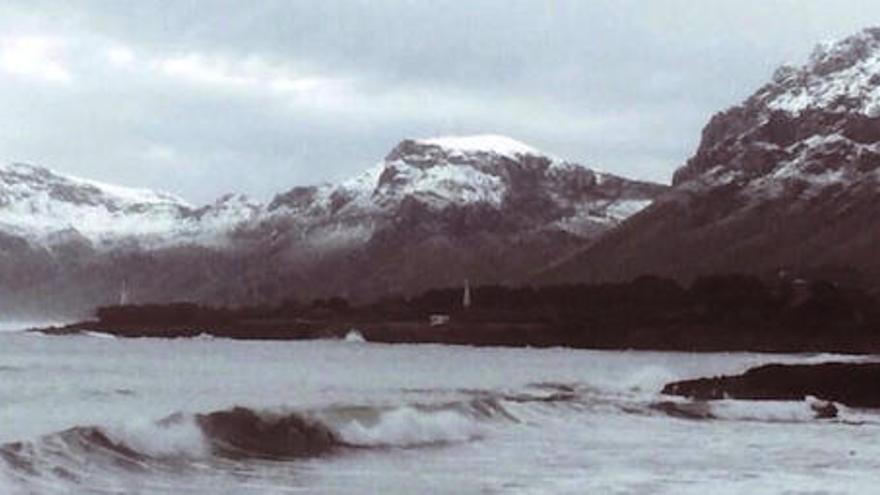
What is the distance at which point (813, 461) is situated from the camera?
44906mm

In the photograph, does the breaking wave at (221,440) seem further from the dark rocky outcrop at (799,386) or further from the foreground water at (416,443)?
the dark rocky outcrop at (799,386)

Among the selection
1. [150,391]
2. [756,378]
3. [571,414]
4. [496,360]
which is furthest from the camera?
[496,360]

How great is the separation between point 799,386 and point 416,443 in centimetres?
4047

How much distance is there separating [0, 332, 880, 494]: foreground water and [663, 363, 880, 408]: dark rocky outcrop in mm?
4141

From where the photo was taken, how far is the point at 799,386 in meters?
88.1

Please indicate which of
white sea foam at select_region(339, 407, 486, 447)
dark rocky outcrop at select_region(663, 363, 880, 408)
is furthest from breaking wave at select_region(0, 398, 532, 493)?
dark rocky outcrop at select_region(663, 363, 880, 408)

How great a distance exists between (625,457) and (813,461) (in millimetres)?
5177

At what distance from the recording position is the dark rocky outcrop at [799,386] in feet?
268

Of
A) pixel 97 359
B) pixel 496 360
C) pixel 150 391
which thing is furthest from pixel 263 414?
pixel 496 360

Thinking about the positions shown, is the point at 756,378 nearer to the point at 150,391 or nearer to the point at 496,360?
the point at 150,391

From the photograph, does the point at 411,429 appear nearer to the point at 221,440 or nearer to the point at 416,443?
the point at 416,443

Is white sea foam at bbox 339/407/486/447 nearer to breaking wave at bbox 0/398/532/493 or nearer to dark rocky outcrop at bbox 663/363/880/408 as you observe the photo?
breaking wave at bbox 0/398/532/493

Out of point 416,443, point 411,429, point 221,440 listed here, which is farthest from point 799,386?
point 221,440

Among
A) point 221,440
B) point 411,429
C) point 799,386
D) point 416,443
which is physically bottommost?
point 416,443
